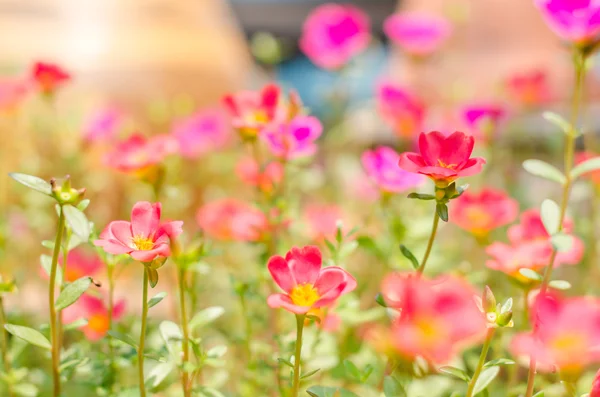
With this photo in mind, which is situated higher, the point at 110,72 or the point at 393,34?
the point at 393,34

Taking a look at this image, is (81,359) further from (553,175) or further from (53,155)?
(53,155)

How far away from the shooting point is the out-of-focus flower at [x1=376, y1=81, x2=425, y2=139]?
822mm

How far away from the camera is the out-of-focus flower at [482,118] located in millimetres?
781

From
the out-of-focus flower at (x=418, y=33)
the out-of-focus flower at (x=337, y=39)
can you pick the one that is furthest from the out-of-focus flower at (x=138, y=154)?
the out-of-focus flower at (x=418, y=33)

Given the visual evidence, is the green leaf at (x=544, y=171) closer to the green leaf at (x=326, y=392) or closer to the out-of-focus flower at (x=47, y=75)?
the green leaf at (x=326, y=392)

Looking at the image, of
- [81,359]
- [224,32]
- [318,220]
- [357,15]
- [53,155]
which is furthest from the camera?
[224,32]

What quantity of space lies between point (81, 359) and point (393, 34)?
2.55ft

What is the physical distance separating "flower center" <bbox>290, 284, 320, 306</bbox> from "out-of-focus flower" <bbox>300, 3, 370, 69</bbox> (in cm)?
63

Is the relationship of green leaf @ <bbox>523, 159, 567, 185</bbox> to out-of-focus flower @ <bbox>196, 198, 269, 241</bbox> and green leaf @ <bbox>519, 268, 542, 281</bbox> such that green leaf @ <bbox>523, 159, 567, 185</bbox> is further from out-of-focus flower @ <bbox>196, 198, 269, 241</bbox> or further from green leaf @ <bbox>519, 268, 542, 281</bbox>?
out-of-focus flower @ <bbox>196, 198, 269, 241</bbox>

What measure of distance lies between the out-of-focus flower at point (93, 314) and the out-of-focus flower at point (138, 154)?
0.46 ft

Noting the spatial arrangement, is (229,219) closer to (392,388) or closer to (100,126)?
(100,126)

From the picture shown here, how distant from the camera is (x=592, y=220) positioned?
0.94 meters

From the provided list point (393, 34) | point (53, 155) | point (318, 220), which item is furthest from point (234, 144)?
point (318, 220)

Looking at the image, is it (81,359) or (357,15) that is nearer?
(81,359)
